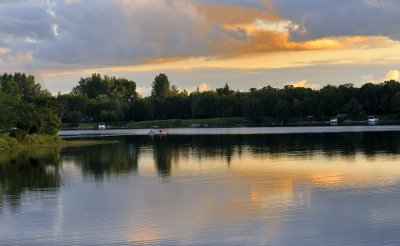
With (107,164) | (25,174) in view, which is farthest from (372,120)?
(25,174)

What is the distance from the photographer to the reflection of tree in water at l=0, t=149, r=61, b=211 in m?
38.2

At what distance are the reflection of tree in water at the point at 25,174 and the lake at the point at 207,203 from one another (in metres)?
0.08

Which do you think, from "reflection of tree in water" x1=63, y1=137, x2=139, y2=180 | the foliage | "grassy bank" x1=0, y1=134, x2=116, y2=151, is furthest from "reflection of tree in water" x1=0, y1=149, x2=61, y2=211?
the foliage

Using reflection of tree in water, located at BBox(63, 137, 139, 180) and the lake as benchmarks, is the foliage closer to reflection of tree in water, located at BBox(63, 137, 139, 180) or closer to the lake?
reflection of tree in water, located at BBox(63, 137, 139, 180)

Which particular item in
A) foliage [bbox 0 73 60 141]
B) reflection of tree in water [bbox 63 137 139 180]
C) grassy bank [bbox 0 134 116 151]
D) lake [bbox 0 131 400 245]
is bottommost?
lake [bbox 0 131 400 245]

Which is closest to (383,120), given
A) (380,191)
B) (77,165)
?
(77,165)

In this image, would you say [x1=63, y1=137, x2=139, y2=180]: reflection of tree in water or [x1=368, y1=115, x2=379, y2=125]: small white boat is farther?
[x1=368, y1=115, x2=379, y2=125]: small white boat

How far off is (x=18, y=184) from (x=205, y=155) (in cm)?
2620

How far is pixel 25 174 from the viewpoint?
48750 mm

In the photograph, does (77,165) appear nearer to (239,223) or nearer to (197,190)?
(197,190)

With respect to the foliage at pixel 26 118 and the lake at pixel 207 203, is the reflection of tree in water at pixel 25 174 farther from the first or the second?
the foliage at pixel 26 118

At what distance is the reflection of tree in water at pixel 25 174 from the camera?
3822 centimetres

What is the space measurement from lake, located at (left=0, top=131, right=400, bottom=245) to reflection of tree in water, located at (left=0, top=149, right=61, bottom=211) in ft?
0.26

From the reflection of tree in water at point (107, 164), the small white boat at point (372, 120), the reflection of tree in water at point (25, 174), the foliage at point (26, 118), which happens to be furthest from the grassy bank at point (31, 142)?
the small white boat at point (372, 120)
